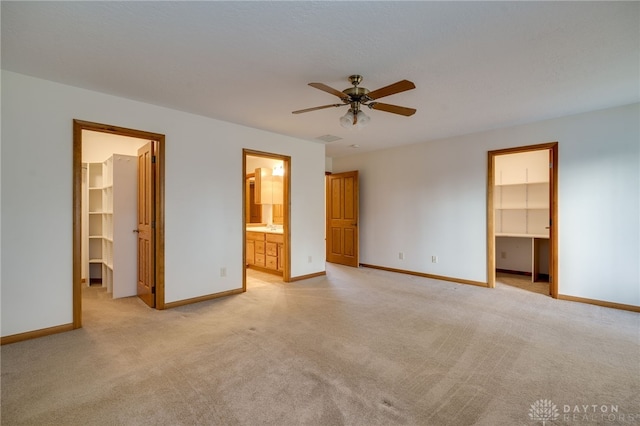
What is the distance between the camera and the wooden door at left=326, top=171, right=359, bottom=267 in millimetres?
6379

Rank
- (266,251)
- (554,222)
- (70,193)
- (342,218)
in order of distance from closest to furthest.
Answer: (70,193), (554,222), (266,251), (342,218)

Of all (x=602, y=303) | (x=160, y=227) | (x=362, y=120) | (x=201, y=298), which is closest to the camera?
(x=362, y=120)

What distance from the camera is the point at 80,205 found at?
309 centimetres

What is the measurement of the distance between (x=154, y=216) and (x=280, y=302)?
1.87 metres

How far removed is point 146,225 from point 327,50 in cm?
306

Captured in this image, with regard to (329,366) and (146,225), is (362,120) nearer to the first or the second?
(329,366)

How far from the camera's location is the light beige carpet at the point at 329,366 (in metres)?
1.83

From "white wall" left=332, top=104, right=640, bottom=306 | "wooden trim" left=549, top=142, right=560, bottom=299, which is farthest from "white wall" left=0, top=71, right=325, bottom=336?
"wooden trim" left=549, top=142, right=560, bottom=299

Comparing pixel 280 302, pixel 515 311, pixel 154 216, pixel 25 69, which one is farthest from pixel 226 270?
pixel 515 311

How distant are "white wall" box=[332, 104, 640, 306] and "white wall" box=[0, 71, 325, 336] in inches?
75.6

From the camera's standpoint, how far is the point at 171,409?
1.85 m

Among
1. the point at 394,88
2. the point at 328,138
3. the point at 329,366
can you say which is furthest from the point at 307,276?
the point at 394,88

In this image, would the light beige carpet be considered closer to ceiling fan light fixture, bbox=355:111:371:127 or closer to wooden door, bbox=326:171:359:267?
ceiling fan light fixture, bbox=355:111:371:127

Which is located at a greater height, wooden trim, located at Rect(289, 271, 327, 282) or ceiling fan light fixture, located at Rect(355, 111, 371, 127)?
ceiling fan light fixture, located at Rect(355, 111, 371, 127)
